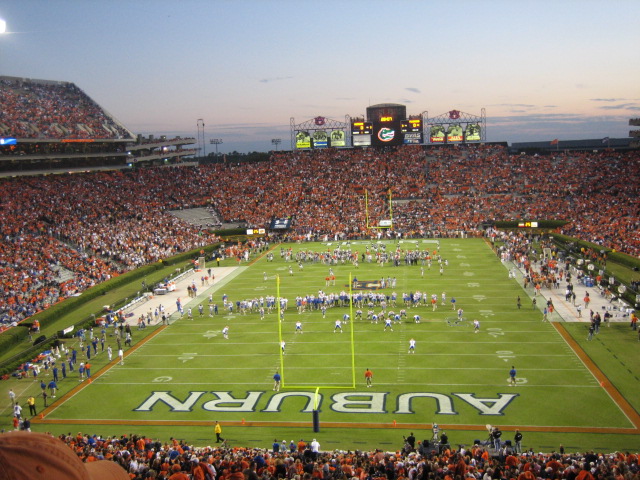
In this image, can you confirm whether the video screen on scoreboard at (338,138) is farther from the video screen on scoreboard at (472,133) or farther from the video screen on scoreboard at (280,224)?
the video screen on scoreboard at (280,224)

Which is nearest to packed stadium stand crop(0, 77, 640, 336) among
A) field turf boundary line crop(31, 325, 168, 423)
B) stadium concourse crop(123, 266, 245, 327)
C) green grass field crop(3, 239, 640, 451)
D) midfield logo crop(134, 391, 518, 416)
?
stadium concourse crop(123, 266, 245, 327)

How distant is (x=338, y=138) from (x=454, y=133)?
15.6m

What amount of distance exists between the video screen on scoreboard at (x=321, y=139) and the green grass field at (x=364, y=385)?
160 ft

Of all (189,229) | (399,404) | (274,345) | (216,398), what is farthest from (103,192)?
(399,404)

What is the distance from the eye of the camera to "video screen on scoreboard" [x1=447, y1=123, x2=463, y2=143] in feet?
254

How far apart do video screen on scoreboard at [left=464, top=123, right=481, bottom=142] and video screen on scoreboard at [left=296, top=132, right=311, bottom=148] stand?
21.2m

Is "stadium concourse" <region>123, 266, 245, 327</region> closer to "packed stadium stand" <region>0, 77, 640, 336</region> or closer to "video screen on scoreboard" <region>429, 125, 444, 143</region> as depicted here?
"packed stadium stand" <region>0, 77, 640, 336</region>

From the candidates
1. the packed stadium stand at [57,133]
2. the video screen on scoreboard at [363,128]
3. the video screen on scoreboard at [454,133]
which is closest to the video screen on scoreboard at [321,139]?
the video screen on scoreboard at [363,128]

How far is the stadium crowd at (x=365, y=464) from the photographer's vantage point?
10.9 meters

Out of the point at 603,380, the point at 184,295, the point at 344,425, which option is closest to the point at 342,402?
the point at 344,425

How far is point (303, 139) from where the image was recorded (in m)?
80.5

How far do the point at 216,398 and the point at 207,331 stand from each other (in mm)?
9031

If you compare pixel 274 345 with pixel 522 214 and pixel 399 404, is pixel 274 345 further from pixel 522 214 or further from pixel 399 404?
pixel 522 214

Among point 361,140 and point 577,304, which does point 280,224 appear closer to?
point 361,140
